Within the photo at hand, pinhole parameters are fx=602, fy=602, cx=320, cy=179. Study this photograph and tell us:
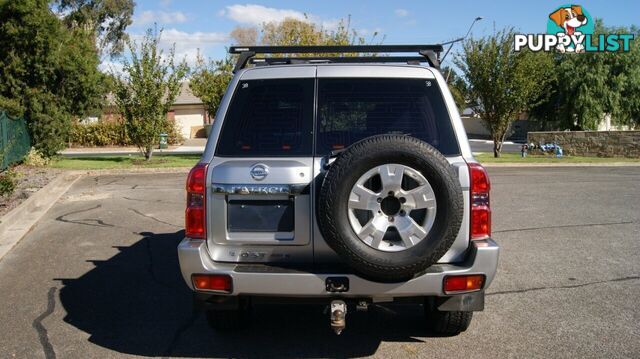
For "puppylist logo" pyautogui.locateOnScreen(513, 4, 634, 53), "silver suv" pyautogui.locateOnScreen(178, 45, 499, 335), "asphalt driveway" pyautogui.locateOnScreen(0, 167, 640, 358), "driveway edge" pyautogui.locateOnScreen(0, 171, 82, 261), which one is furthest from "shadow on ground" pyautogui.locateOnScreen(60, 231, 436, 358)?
"puppylist logo" pyautogui.locateOnScreen(513, 4, 634, 53)

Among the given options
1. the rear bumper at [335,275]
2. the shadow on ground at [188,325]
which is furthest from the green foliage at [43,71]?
the rear bumper at [335,275]

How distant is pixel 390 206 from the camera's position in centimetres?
371

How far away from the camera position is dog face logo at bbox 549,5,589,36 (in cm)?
3438

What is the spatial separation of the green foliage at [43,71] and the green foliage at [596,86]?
1073 inches

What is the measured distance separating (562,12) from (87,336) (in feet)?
116

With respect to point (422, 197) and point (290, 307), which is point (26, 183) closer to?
point (290, 307)

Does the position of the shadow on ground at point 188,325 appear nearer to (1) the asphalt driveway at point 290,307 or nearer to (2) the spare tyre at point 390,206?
(1) the asphalt driveway at point 290,307

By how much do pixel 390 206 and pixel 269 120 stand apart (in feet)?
3.63

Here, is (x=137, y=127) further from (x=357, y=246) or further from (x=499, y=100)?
(x=357, y=246)

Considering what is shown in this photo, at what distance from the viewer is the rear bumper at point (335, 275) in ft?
12.3

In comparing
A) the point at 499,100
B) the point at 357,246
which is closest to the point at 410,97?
the point at 357,246

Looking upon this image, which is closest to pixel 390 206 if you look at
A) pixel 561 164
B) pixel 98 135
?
pixel 561 164

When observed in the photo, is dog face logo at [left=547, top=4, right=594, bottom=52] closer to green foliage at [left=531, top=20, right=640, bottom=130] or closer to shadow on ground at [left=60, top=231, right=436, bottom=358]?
green foliage at [left=531, top=20, right=640, bottom=130]

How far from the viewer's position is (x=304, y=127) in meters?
4.16
